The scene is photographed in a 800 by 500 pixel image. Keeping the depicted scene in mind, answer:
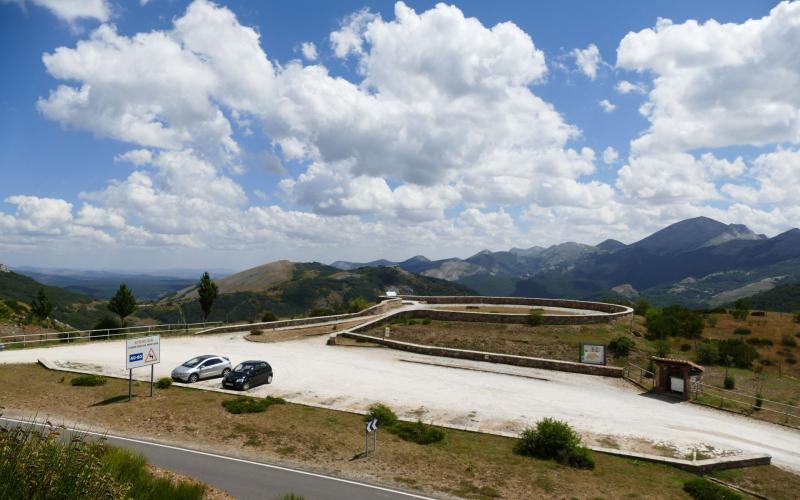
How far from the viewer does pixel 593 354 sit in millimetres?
35844

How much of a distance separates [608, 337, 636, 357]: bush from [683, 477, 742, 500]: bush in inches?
998

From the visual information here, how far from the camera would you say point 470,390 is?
1130 inches

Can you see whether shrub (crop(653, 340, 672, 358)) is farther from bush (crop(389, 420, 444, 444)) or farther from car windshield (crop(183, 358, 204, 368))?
car windshield (crop(183, 358, 204, 368))

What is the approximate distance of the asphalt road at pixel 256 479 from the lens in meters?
14.2

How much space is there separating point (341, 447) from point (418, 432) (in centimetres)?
338

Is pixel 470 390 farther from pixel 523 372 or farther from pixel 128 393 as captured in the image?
pixel 128 393

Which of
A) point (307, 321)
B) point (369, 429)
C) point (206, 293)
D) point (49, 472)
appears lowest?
point (307, 321)

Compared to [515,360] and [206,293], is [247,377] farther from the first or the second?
[206,293]

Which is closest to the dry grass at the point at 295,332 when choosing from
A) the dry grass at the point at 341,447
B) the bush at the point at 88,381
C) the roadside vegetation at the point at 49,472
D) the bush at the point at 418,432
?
the bush at the point at 88,381

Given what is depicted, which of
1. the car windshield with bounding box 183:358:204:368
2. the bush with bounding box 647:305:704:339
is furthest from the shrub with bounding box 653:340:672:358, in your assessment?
the car windshield with bounding box 183:358:204:368

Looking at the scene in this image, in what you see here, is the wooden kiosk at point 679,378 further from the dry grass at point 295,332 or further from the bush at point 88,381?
the bush at point 88,381

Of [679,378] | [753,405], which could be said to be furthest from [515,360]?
[753,405]

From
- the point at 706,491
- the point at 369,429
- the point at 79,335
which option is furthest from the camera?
the point at 79,335

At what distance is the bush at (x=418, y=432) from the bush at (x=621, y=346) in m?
26.3
